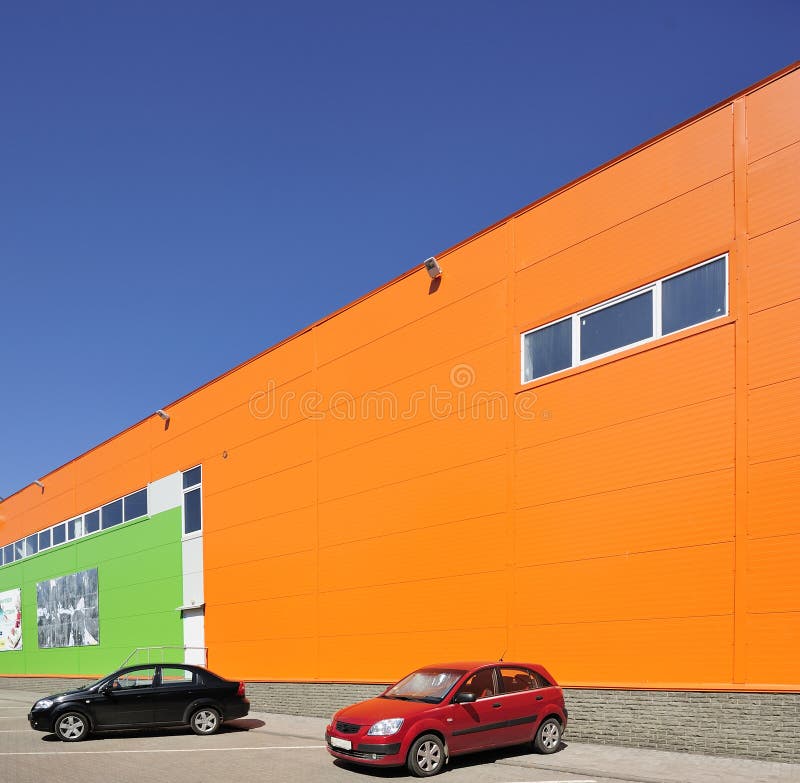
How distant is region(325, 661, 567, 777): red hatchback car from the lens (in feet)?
34.2

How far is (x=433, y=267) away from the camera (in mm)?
16547

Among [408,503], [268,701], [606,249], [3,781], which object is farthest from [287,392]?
[3,781]

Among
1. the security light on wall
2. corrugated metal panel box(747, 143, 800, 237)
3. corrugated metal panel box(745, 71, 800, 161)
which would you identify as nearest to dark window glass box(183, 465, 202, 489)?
the security light on wall

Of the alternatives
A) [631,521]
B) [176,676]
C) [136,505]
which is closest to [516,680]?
[631,521]

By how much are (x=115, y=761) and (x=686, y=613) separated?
810cm

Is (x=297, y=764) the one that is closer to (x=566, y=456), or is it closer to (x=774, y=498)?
(x=566, y=456)

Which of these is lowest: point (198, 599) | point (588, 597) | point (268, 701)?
point (268, 701)

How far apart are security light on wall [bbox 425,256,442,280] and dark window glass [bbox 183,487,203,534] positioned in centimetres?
1113

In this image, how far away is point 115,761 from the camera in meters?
12.2

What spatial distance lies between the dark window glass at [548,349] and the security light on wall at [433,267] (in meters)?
2.57

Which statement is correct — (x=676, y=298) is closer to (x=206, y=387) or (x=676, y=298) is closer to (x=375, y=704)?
(x=375, y=704)

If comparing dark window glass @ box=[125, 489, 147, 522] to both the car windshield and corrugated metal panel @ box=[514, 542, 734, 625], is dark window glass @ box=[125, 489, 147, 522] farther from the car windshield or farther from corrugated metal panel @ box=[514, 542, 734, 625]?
the car windshield

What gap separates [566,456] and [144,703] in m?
8.30

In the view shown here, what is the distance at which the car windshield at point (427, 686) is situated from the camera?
11148mm
